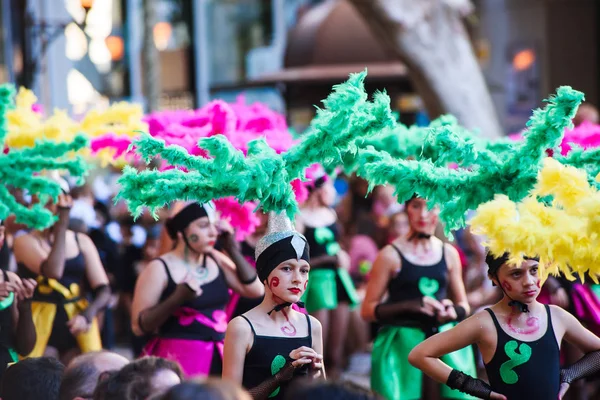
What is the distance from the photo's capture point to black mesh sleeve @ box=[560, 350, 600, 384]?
482 cm

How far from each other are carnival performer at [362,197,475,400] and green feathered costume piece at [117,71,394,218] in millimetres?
2338

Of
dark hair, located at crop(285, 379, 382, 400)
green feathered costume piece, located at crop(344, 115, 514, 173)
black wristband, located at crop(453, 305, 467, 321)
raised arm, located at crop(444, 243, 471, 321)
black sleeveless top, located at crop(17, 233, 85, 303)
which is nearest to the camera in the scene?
Result: dark hair, located at crop(285, 379, 382, 400)

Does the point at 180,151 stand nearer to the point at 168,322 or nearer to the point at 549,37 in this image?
the point at 168,322

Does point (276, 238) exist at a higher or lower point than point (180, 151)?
lower

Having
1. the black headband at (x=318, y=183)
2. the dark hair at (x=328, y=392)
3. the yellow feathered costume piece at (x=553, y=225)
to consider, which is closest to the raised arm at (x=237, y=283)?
the black headband at (x=318, y=183)

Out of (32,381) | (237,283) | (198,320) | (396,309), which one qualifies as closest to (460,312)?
(396,309)

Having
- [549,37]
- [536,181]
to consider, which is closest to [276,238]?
[536,181]

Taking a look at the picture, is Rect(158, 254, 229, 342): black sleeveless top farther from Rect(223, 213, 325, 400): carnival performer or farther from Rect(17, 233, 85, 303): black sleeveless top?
Rect(223, 213, 325, 400): carnival performer

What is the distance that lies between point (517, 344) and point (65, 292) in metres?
3.44

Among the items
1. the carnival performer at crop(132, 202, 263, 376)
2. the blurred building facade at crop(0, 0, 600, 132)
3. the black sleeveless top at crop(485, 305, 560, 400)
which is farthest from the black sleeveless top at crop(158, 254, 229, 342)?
the blurred building facade at crop(0, 0, 600, 132)

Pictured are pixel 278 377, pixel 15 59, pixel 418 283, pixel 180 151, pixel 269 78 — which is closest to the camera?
pixel 180 151

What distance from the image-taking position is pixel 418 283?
6664 mm

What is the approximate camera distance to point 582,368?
4.85m

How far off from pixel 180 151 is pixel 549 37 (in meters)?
19.1
